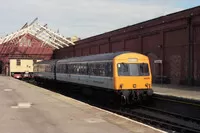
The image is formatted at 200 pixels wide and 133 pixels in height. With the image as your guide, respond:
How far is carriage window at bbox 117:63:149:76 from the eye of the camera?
2084 cm

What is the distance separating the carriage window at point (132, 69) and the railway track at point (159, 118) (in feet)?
5.96

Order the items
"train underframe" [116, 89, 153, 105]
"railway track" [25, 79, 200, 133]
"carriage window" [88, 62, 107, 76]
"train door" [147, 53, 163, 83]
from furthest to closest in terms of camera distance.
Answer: "train door" [147, 53, 163, 83]
"carriage window" [88, 62, 107, 76]
"train underframe" [116, 89, 153, 105]
"railway track" [25, 79, 200, 133]

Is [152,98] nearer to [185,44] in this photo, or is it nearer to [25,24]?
[185,44]

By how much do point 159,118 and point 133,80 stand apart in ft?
11.5

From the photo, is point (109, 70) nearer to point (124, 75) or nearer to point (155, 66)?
point (124, 75)

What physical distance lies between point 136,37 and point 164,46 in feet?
19.9

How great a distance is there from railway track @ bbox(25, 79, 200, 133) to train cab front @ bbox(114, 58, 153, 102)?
0.71 m

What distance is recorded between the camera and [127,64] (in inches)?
829

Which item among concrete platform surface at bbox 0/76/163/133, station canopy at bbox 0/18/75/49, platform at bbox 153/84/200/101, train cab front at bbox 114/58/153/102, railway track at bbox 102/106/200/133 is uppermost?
station canopy at bbox 0/18/75/49

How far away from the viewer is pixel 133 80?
20.8m

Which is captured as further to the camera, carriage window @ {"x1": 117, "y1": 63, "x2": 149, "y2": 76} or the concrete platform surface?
carriage window @ {"x1": 117, "y1": 63, "x2": 149, "y2": 76}

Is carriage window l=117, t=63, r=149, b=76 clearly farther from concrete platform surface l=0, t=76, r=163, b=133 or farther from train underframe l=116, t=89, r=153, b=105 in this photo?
concrete platform surface l=0, t=76, r=163, b=133

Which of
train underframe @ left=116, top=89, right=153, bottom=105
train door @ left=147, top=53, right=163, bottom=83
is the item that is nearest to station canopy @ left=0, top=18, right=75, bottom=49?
train door @ left=147, top=53, right=163, bottom=83

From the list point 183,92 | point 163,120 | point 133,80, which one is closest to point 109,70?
point 133,80
